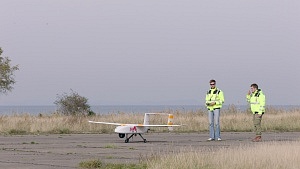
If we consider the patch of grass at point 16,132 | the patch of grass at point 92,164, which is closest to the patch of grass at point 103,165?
the patch of grass at point 92,164

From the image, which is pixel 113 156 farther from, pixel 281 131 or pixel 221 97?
pixel 281 131

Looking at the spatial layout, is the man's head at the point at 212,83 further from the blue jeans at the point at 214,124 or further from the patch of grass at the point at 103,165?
the patch of grass at the point at 103,165

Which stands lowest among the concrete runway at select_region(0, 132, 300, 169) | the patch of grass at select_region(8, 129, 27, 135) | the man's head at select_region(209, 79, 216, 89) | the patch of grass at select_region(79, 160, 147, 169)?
the patch of grass at select_region(79, 160, 147, 169)

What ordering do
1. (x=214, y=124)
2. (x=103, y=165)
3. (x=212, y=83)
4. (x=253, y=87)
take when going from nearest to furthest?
(x=103, y=165) < (x=253, y=87) < (x=212, y=83) < (x=214, y=124)

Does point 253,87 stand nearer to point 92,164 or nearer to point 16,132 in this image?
point 16,132

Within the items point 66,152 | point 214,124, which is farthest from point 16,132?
point 66,152

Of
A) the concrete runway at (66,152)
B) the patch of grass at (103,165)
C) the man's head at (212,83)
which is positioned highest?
the man's head at (212,83)

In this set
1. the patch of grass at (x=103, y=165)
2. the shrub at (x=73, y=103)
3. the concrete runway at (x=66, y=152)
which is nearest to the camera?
the patch of grass at (x=103, y=165)

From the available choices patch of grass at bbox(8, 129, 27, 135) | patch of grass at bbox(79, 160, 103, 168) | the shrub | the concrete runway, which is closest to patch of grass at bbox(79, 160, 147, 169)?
patch of grass at bbox(79, 160, 103, 168)

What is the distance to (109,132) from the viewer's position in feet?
121

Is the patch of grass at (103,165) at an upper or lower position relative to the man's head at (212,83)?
lower

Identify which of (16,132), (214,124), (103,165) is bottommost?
(103,165)

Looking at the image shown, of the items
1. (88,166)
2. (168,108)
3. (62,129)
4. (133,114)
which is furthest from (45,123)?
(88,166)

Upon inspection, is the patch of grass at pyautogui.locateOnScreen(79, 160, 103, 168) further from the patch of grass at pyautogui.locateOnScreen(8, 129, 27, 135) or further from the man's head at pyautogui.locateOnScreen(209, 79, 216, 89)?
the patch of grass at pyautogui.locateOnScreen(8, 129, 27, 135)
